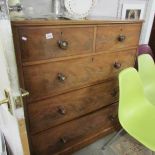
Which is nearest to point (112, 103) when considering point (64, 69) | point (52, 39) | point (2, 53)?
point (64, 69)

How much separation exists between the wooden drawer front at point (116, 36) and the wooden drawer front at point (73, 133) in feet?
1.95

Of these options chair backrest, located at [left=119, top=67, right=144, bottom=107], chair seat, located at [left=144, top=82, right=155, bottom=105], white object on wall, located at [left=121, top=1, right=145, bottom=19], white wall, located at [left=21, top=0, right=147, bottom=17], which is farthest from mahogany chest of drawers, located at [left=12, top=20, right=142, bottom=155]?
white object on wall, located at [left=121, top=1, right=145, bottom=19]

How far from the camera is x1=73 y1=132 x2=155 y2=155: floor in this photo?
162cm

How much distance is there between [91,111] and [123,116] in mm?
269

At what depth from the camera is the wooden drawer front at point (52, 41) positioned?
3.05 feet

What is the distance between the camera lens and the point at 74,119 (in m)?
1.38

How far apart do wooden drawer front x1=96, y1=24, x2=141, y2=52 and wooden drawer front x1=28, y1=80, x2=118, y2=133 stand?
325 millimetres

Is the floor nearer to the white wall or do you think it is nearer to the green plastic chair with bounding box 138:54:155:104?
the green plastic chair with bounding box 138:54:155:104

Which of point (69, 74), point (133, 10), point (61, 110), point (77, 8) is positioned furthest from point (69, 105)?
point (133, 10)

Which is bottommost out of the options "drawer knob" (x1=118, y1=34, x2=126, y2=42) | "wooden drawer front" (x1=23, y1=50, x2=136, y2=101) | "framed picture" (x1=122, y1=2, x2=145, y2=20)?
"wooden drawer front" (x1=23, y1=50, x2=136, y2=101)

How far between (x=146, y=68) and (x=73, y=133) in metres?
0.95

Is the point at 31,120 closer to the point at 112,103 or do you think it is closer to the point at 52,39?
the point at 52,39

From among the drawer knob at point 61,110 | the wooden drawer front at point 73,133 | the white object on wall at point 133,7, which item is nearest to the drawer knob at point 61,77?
the drawer knob at point 61,110

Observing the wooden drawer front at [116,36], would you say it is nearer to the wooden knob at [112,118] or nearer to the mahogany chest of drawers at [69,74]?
the mahogany chest of drawers at [69,74]
